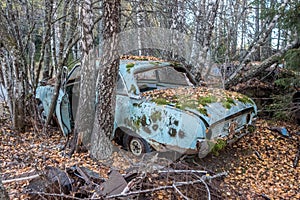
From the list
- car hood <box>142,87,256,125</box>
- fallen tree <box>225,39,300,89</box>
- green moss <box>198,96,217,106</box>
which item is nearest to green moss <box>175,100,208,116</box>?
car hood <box>142,87,256,125</box>

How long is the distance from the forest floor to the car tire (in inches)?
4.1

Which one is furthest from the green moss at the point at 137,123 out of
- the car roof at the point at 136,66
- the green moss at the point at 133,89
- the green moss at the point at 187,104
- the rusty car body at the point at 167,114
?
the car roof at the point at 136,66

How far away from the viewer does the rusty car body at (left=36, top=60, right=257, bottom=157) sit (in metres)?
3.79

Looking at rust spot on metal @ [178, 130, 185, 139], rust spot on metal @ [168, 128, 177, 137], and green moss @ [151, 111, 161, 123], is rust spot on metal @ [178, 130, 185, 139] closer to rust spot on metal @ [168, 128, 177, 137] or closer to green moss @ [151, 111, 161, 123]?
rust spot on metal @ [168, 128, 177, 137]

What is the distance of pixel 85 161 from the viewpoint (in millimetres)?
4152

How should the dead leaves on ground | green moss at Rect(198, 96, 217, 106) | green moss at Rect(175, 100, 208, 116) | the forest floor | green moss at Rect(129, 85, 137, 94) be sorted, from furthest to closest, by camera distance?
1. green moss at Rect(129, 85, 137, 94)
2. green moss at Rect(198, 96, 217, 106)
3. green moss at Rect(175, 100, 208, 116)
4. the dead leaves on ground
5. the forest floor

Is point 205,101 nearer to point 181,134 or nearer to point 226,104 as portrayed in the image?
point 226,104

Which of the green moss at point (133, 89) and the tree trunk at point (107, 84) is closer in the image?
the tree trunk at point (107, 84)

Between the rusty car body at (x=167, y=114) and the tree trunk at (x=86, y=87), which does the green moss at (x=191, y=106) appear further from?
the tree trunk at (x=86, y=87)

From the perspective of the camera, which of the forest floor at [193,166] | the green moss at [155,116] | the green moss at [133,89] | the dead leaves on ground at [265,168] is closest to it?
the forest floor at [193,166]

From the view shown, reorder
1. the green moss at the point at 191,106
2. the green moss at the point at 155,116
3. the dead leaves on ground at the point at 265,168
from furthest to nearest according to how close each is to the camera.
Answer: the green moss at the point at 155,116, the green moss at the point at 191,106, the dead leaves on ground at the point at 265,168

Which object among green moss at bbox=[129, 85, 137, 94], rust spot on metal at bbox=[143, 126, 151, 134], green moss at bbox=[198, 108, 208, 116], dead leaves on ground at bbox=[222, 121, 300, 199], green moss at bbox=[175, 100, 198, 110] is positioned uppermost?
green moss at bbox=[129, 85, 137, 94]

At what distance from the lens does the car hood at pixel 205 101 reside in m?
3.90

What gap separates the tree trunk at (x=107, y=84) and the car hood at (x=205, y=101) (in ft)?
2.13
